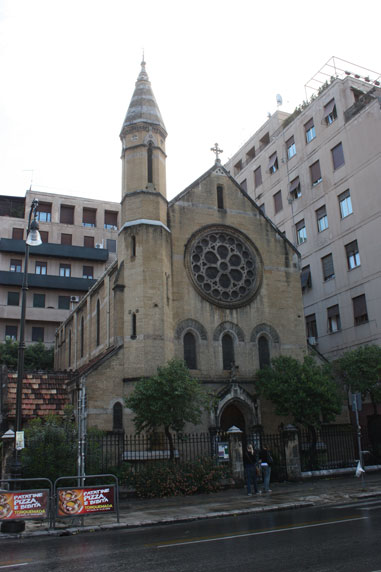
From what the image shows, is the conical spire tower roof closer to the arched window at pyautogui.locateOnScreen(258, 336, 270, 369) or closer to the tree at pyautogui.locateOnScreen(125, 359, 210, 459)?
the arched window at pyautogui.locateOnScreen(258, 336, 270, 369)

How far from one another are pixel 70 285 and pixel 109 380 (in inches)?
1417

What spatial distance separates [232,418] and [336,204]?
56.3 ft

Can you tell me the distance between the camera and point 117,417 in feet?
80.1

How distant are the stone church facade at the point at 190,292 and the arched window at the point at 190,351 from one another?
0.05 m

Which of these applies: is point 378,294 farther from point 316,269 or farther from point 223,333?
point 223,333

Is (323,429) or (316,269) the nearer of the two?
(323,429)

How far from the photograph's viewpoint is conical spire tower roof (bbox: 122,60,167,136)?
98.6ft

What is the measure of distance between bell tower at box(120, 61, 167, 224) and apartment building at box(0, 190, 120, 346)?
24.3m

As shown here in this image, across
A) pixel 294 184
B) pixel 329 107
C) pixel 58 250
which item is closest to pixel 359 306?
pixel 294 184

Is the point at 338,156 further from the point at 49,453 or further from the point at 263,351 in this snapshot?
the point at 49,453

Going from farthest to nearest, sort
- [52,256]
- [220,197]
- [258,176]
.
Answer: [52,256] → [258,176] → [220,197]

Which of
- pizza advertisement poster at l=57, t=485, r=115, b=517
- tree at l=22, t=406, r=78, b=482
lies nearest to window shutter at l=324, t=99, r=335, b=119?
tree at l=22, t=406, r=78, b=482

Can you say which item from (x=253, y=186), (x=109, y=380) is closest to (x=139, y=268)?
(x=109, y=380)

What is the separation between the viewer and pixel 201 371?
88.8 feet
